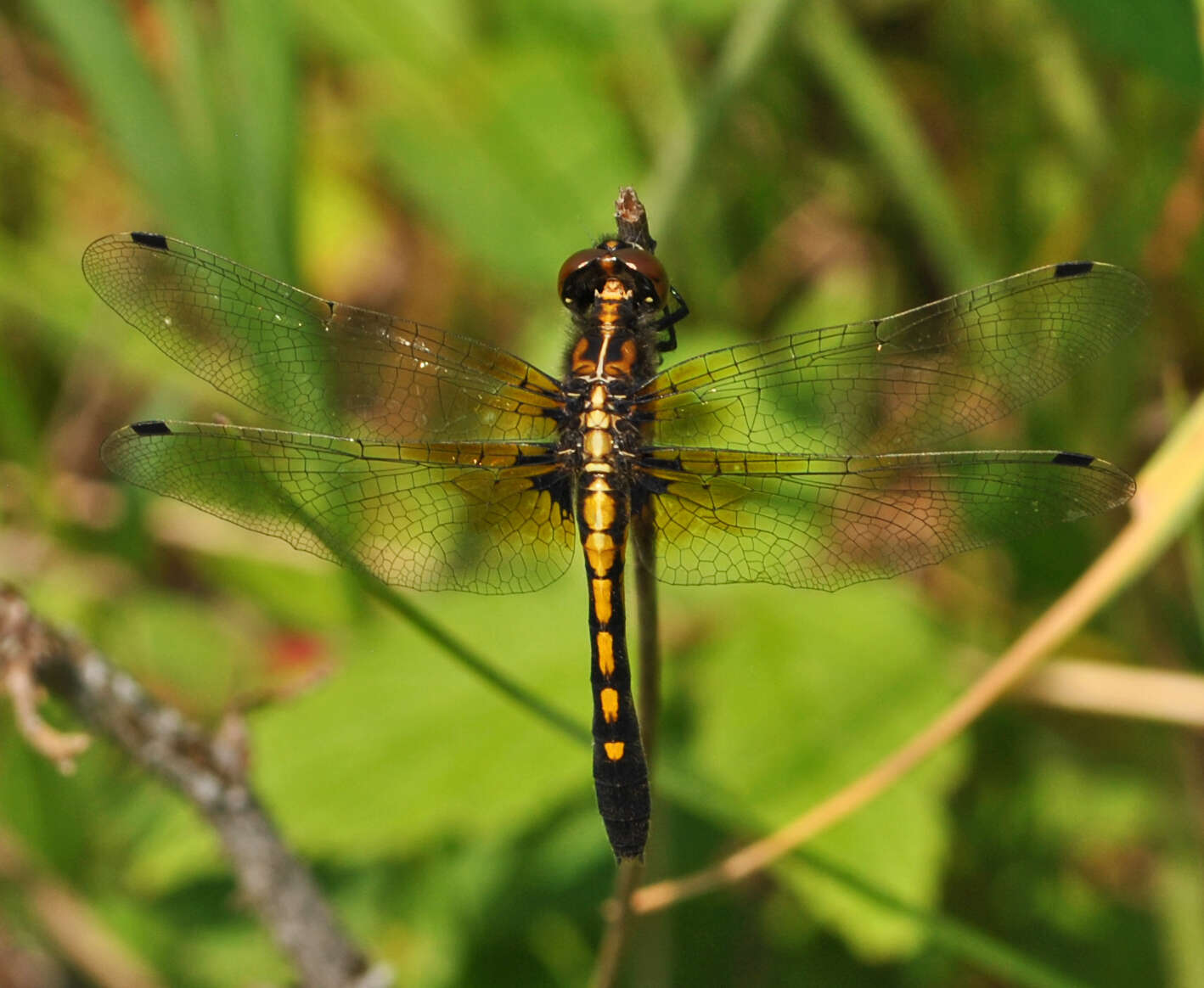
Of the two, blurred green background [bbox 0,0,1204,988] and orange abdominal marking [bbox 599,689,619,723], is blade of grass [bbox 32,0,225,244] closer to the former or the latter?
blurred green background [bbox 0,0,1204,988]

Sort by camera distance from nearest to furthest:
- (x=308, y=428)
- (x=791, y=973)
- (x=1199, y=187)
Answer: (x=308, y=428) → (x=791, y=973) → (x=1199, y=187)

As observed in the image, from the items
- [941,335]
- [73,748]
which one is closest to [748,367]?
[941,335]

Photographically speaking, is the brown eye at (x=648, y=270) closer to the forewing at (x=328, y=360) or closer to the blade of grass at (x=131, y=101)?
the forewing at (x=328, y=360)

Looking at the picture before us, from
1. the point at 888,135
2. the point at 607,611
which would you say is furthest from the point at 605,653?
the point at 888,135

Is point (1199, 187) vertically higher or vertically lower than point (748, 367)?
higher

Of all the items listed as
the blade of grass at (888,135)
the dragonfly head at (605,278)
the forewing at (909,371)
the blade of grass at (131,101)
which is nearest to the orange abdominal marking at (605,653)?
the forewing at (909,371)

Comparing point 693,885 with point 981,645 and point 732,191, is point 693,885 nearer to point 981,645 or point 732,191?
point 981,645

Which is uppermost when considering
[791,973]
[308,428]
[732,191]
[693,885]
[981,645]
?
[732,191]

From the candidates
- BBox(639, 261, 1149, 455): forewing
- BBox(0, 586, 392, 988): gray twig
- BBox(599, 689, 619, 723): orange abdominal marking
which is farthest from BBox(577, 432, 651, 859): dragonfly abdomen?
BBox(0, 586, 392, 988): gray twig
